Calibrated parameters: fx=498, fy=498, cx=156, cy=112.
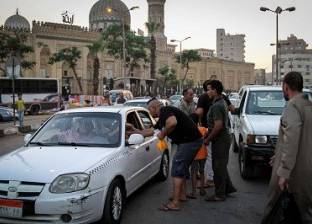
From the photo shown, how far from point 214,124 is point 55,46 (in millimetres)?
69940

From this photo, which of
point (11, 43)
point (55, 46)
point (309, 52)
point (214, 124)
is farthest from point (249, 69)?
point (214, 124)

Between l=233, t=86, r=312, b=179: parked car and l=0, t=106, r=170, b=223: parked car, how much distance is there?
193cm

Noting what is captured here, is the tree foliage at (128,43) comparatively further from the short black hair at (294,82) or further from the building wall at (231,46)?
the building wall at (231,46)

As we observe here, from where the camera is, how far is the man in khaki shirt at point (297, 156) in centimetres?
418

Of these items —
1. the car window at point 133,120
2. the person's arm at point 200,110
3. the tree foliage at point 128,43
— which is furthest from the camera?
the tree foliage at point 128,43

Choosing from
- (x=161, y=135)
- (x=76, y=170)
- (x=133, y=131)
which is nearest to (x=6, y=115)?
(x=133, y=131)

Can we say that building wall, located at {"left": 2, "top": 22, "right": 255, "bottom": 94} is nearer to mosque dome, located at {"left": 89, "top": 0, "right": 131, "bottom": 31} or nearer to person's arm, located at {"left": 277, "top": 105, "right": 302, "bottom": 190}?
mosque dome, located at {"left": 89, "top": 0, "right": 131, "bottom": 31}

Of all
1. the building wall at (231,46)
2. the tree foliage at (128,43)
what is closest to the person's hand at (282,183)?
the tree foliage at (128,43)

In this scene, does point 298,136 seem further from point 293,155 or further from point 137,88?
point 137,88

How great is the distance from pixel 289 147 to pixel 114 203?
249 cm

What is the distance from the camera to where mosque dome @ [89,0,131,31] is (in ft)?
293

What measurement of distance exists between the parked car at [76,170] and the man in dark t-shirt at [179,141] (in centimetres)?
45

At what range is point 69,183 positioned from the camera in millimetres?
5359

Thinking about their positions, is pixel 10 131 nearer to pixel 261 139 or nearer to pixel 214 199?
pixel 261 139
